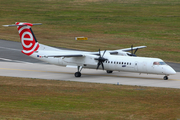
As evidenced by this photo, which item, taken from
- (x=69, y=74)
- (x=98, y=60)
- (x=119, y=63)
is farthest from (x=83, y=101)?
(x=69, y=74)

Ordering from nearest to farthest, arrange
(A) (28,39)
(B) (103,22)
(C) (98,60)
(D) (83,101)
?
(D) (83,101), (C) (98,60), (A) (28,39), (B) (103,22)

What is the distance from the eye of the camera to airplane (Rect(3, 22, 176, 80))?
3775 centimetres

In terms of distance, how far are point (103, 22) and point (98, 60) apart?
5700 cm

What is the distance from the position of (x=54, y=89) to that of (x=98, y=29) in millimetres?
54480

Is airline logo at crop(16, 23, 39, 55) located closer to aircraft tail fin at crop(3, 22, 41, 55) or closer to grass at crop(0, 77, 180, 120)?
aircraft tail fin at crop(3, 22, 41, 55)

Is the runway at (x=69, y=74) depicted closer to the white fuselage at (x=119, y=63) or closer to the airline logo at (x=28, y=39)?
the white fuselage at (x=119, y=63)

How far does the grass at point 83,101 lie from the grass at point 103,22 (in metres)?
23.3

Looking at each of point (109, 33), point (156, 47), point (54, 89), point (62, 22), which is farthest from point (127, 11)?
point (54, 89)

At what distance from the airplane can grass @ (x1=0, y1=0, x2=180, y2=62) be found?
632 inches

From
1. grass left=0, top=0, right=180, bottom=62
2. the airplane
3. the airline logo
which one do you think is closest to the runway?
the airplane

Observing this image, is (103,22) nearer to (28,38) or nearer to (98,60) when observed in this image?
(28,38)

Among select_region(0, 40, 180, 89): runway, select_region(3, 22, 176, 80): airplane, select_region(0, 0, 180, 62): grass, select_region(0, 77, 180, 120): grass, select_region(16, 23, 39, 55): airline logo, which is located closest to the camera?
select_region(0, 77, 180, 120): grass

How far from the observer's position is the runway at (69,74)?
3731 cm

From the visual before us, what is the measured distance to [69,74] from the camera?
141ft
